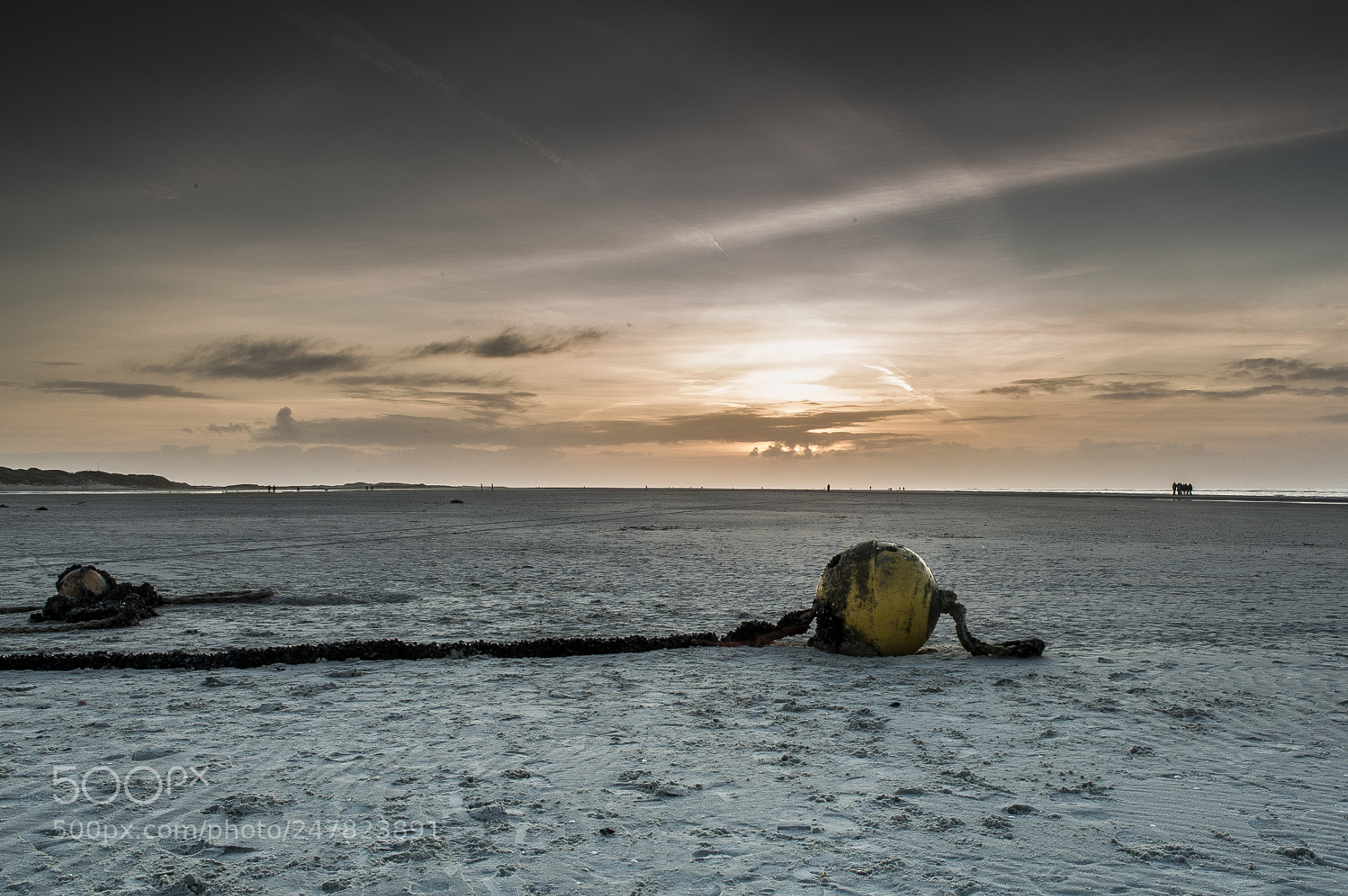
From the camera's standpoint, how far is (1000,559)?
16.3 m

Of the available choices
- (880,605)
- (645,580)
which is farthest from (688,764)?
(645,580)

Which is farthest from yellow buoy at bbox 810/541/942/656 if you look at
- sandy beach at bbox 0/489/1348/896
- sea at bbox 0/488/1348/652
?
sea at bbox 0/488/1348/652

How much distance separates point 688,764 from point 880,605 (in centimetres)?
307

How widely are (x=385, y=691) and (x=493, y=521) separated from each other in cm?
2866

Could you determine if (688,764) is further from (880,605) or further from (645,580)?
(645,580)

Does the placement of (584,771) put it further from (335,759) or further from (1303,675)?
(1303,675)

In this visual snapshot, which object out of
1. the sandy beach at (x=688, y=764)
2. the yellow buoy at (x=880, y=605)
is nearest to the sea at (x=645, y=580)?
the sandy beach at (x=688, y=764)

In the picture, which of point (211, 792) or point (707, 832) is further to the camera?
point (211, 792)

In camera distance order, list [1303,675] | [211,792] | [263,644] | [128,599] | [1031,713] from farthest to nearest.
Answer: [128,599] < [263,644] < [1303,675] < [1031,713] < [211,792]

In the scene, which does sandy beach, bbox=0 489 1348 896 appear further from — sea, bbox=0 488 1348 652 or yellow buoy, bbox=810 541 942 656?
yellow buoy, bbox=810 541 942 656

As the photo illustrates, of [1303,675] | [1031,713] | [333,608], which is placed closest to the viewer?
[1031,713]

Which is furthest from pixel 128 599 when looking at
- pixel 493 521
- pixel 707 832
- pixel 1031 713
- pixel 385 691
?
pixel 493 521

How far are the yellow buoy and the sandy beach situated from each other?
32cm

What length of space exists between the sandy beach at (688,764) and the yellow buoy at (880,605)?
0.32 m
